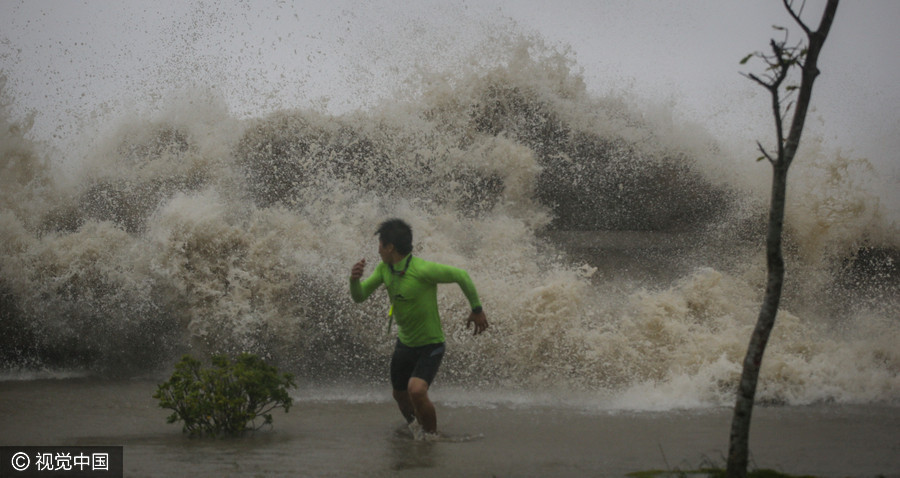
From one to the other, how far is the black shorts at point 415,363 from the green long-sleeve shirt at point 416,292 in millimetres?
56

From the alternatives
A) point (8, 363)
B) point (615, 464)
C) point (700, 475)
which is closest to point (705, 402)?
point (615, 464)

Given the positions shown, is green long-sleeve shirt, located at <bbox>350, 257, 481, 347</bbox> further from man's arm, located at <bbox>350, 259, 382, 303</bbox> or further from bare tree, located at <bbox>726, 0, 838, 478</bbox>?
bare tree, located at <bbox>726, 0, 838, 478</bbox>

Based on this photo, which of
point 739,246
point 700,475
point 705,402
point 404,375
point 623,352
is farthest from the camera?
point 739,246

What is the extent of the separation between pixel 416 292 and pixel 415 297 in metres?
0.04

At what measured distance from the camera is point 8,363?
9.90 meters

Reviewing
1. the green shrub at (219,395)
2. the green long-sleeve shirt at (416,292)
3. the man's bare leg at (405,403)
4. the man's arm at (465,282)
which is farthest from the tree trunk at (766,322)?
the green shrub at (219,395)

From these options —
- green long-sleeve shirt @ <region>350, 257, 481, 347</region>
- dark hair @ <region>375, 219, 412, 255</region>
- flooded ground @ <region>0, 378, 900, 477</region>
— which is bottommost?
flooded ground @ <region>0, 378, 900, 477</region>

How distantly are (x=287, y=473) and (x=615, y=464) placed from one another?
6.72 feet

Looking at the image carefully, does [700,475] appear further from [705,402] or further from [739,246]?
[739,246]

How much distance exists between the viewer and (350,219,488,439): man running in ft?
18.1

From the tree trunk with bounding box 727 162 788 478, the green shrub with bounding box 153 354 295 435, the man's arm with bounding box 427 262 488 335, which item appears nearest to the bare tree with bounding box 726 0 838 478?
the tree trunk with bounding box 727 162 788 478

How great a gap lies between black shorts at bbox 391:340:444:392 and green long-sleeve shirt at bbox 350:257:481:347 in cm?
6

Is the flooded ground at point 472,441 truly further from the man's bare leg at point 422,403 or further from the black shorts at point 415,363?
the black shorts at point 415,363

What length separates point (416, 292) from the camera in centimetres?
556
